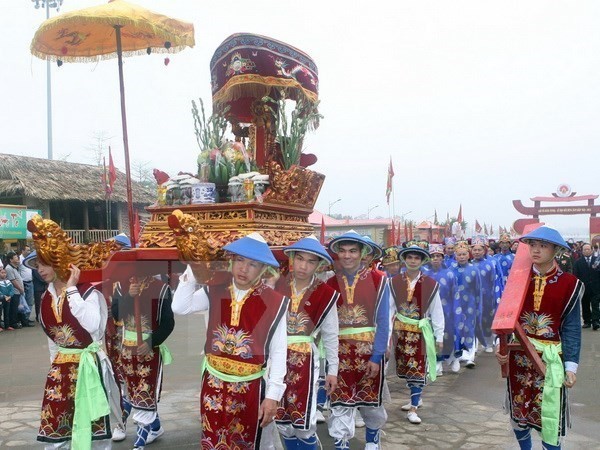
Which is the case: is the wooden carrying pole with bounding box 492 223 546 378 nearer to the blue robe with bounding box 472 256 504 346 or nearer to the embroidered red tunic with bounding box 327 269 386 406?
the embroidered red tunic with bounding box 327 269 386 406

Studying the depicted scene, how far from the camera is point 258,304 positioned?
2.94 metres

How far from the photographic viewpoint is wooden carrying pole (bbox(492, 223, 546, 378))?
10.5 ft

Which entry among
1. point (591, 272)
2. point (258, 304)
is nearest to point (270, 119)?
point (258, 304)

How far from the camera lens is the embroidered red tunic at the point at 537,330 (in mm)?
3379

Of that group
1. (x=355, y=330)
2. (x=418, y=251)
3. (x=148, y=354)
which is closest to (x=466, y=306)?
(x=418, y=251)

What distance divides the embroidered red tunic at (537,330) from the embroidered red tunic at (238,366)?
1.63m

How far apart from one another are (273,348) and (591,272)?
9418mm

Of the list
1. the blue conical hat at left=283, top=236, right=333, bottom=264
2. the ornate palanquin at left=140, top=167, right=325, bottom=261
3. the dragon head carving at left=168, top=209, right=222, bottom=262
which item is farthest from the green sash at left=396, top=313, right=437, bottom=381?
the dragon head carving at left=168, top=209, right=222, bottom=262

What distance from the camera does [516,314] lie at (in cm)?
322

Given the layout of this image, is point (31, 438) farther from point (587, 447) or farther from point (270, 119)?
point (587, 447)

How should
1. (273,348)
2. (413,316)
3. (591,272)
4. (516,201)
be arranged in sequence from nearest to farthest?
1. (273,348)
2. (413,316)
3. (591,272)
4. (516,201)

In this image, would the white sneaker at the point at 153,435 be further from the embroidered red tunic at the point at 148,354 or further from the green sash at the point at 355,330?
the green sash at the point at 355,330

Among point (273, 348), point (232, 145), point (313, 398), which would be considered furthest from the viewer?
point (232, 145)

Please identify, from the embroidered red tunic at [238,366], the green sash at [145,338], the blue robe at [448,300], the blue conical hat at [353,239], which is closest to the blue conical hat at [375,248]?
the blue conical hat at [353,239]
